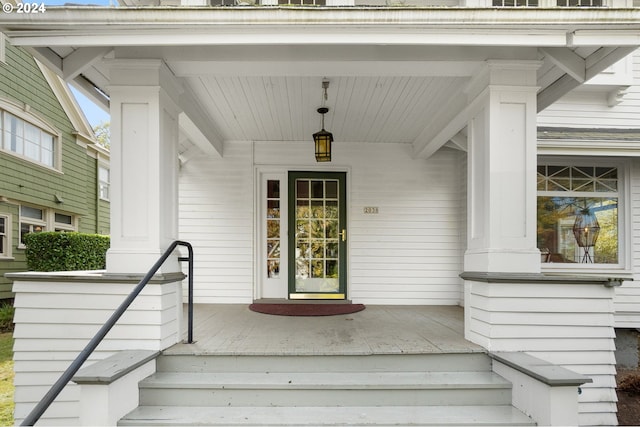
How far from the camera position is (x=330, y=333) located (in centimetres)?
336

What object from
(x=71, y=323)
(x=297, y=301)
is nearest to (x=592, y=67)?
(x=297, y=301)

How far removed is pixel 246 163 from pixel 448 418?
4224 mm

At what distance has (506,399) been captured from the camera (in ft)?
8.16

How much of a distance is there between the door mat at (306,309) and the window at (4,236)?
595cm

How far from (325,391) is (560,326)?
5.93 feet

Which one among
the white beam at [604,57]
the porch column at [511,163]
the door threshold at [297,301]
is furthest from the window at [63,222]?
the white beam at [604,57]

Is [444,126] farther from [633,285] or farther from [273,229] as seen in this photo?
[633,285]

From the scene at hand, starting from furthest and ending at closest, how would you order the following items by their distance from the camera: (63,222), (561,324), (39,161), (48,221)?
(63,222) → (48,221) → (39,161) → (561,324)

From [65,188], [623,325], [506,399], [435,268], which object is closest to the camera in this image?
[506,399]

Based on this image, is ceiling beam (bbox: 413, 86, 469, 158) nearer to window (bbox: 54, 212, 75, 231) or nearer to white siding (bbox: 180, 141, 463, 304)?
white siding (bbox: 180, 141, 463, 304)

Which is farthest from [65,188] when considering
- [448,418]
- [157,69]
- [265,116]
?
[448,418]

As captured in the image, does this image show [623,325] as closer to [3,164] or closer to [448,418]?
[448,418]

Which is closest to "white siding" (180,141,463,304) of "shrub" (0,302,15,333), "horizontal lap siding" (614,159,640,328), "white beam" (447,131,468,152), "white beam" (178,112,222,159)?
"white beam" (178,112,222,159)

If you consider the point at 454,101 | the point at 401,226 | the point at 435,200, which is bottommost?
the point at 401,226
